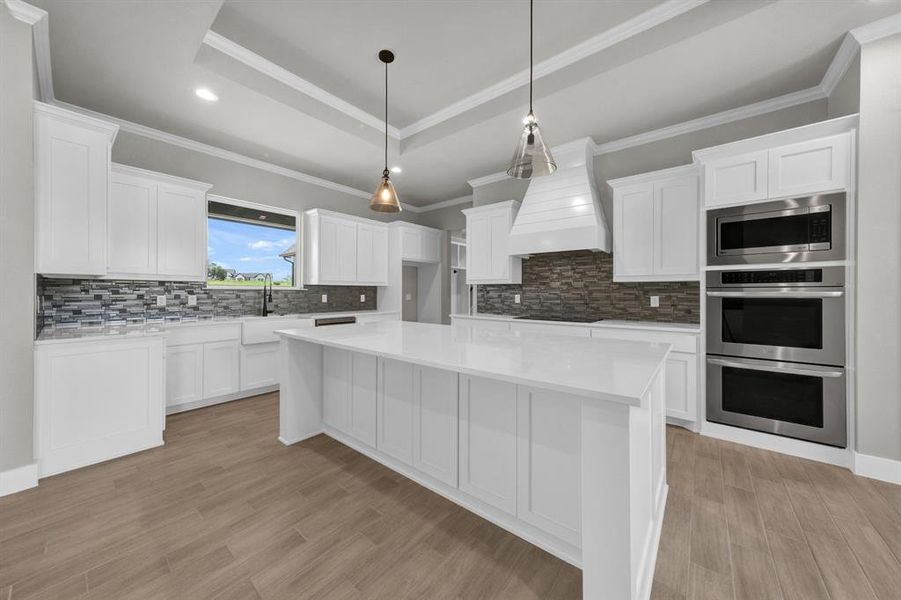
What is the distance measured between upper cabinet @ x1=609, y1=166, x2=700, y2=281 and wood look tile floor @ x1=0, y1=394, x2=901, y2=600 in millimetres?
1752

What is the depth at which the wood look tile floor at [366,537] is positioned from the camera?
1423 millimetres

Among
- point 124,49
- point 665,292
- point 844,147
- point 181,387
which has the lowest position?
point 181,387

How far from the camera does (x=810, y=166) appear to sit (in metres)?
2.49

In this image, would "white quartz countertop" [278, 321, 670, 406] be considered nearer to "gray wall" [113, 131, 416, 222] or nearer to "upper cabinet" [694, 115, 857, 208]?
"upper cabinet" [694, 115, 857, 208]

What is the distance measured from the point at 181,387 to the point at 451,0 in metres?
4.10

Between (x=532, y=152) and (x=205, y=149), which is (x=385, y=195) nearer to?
(x=532, y=152)

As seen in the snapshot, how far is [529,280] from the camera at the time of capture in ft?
15.6

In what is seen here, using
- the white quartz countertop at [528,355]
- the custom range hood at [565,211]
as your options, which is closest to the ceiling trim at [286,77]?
the custom range hood at [565,211]

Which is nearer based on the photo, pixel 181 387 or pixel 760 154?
pixel 760 154

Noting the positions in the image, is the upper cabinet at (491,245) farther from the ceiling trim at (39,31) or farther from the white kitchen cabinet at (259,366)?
the ceiling trim at (39,31)

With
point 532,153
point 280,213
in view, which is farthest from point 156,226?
point 532,153

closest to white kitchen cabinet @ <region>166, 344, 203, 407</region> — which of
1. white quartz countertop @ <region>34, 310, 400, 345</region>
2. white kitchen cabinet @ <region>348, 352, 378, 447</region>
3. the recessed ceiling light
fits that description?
white quartz countertop @ <region>34, 310, 400, 345</region>

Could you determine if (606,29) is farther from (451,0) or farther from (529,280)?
(529,280)

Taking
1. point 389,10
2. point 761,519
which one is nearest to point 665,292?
point 761,519
